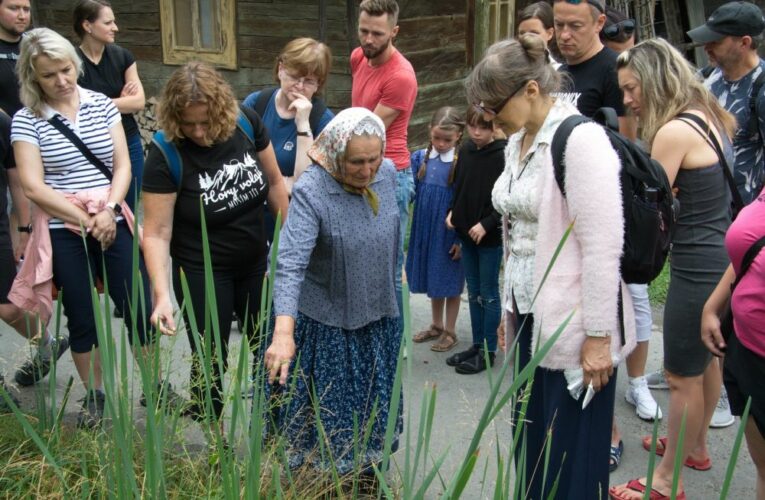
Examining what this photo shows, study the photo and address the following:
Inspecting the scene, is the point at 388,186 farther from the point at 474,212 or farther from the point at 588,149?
the point at 474,212

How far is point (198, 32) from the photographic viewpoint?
8.79 metres

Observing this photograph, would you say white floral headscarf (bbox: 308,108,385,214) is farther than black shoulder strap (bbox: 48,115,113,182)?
No

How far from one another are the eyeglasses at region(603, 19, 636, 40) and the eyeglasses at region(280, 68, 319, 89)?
1.68 meters

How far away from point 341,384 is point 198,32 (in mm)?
6699

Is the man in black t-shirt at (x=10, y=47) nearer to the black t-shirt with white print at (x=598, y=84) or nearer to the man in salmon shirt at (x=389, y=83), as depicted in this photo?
the man in salmon shirt at (x=389, y=83)

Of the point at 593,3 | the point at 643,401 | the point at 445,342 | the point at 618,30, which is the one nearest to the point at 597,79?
the point at 593,3

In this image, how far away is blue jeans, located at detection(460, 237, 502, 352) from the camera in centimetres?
438

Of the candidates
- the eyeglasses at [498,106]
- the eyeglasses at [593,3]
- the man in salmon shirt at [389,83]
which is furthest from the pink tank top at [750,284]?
the man in salmon shirt at [389,83]

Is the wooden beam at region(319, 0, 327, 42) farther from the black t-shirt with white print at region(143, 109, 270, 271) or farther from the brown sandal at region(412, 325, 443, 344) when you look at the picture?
the black t-shirt with white print at region(143, 109, 270, 271)

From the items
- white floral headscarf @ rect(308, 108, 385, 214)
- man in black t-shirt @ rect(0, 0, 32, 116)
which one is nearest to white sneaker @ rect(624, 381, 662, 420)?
white floral headscarf @ rect(308, 108, 385, 214)

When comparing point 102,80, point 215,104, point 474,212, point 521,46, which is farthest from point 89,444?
point 102,80

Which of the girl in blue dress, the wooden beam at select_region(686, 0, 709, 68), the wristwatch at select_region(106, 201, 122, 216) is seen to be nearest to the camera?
the wristwatch at select_region(106, 201, 122, 216)

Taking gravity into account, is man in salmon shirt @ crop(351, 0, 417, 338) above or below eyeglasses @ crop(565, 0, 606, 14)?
below

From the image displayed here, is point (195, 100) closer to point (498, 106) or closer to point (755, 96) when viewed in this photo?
point (498, 106)
